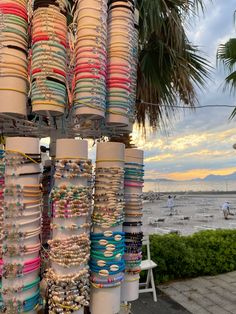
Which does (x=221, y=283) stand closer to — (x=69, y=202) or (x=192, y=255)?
(x=192, y=255)

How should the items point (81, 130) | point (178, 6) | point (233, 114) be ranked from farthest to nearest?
point (233, 114) → point (178, 6) → point (81, 130)

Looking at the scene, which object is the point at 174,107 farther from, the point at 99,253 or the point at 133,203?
the point at 99,253

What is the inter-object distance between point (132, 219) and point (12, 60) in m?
0.82

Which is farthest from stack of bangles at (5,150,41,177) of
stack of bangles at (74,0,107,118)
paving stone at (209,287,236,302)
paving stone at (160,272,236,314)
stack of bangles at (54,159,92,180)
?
paving stone at (209,287,236,302)

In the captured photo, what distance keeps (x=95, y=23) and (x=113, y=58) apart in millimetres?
153

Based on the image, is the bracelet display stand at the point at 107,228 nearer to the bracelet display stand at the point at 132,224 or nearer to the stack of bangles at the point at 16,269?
→ the bracelet display stand at the point at 132,224

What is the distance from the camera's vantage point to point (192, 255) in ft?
14.6

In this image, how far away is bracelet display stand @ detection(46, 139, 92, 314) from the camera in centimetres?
106

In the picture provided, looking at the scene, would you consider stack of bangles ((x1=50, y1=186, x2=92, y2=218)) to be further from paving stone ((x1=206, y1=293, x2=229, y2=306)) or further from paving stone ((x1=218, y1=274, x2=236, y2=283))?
paving stone ((x1=218, y1=274, x2=236, y2=283))

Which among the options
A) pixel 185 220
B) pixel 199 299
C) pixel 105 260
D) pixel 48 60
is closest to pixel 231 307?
pixel 199 299

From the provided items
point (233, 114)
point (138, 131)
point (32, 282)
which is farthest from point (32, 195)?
point (233, 114)

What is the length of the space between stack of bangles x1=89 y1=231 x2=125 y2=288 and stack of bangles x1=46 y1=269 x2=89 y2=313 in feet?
0.31

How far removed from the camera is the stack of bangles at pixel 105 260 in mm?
1164

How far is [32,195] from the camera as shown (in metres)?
1.09
